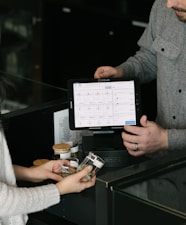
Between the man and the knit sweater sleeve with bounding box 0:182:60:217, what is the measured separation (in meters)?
0.33

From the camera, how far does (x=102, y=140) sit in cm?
218

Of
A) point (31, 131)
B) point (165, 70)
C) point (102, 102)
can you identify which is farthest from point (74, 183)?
point (165, 70)

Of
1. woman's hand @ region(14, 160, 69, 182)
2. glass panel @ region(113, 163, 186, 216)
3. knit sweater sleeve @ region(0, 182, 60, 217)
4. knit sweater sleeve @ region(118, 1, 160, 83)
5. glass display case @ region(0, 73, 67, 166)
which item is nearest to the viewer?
glass panel @ region(113, 163, 186, 216)

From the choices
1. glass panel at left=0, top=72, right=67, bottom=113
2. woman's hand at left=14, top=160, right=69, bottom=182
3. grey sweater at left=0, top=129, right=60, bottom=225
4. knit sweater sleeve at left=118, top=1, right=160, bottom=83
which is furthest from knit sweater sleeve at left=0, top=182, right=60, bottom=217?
glass panel at left=0, top=72, right=67, bottom=113

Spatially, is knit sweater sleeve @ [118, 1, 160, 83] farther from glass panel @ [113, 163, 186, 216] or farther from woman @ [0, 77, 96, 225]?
glass panel @ [113, 163, 186, 216]

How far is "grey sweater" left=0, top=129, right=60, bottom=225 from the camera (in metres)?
1.89

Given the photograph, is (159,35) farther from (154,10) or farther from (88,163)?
(88,163)

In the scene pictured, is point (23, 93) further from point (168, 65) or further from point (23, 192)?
point (23, 192)

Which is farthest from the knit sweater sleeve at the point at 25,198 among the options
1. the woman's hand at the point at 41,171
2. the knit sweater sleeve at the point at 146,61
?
the knit sweater sleeve at the point at 146,61

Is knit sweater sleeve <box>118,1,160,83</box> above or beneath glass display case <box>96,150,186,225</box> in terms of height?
above

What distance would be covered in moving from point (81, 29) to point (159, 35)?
1927 mm

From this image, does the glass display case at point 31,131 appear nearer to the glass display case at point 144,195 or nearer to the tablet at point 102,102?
the tablet at point 102,102

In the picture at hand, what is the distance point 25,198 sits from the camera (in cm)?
191

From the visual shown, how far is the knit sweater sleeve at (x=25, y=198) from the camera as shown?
1.89 metres
